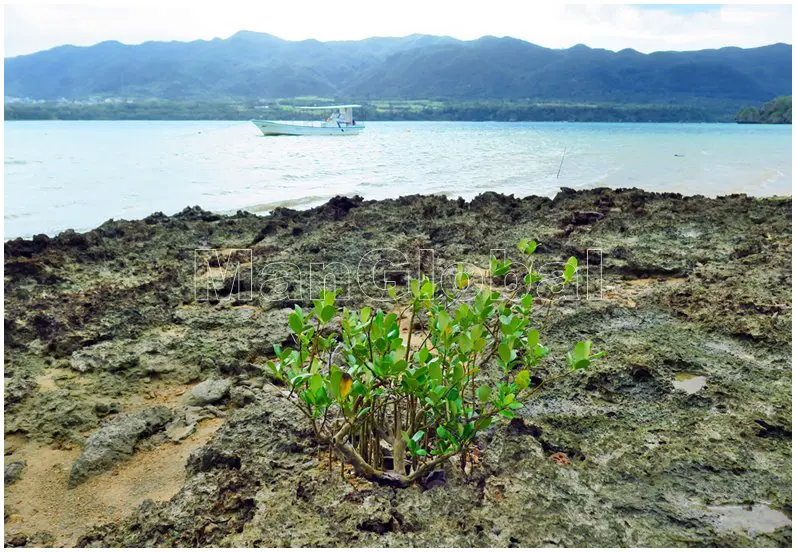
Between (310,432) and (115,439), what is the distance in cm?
110

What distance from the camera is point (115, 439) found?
306cm

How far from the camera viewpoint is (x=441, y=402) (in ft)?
7.36

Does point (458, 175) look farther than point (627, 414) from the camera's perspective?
Yes

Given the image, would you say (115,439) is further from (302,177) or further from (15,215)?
(302,177)

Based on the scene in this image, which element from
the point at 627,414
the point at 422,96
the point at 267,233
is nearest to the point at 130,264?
the point at 267,233

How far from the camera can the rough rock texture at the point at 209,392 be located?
354cm

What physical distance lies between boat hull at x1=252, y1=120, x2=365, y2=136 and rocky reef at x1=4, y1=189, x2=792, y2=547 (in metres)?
36.9

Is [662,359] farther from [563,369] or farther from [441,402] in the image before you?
[441,402]

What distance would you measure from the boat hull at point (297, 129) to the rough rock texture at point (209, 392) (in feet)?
132

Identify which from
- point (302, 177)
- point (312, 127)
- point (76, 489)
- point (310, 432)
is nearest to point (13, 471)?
point (76, 489)

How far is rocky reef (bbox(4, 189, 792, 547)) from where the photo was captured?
2.20m

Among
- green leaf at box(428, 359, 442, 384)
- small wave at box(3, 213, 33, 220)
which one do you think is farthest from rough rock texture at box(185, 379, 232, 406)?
small wave at box(3, 213, 33, 220)

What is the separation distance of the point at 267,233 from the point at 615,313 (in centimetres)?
477

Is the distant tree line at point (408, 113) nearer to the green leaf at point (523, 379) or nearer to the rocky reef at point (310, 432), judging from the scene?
the rocky reef at point (310, 432)
